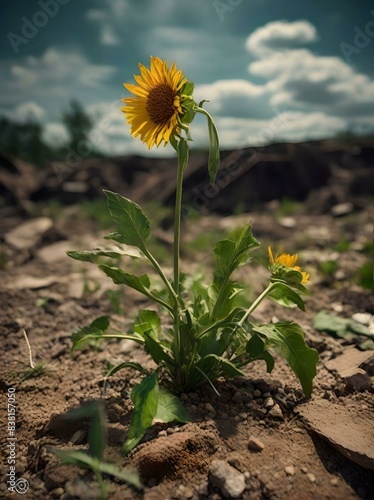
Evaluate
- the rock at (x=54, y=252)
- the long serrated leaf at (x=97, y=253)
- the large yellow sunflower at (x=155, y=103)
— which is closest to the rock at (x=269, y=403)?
the long serrated leaf at (x=97, y=253)

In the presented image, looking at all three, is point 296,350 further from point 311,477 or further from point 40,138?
point 40,138

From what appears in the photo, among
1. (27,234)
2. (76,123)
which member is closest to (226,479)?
(27,234)

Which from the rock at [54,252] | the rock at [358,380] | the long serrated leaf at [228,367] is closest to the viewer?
the long serrated leaf at [228,367]

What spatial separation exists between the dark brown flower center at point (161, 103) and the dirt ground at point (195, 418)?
3.71 ft

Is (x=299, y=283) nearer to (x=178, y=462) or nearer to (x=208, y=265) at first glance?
(x=178, y=462)

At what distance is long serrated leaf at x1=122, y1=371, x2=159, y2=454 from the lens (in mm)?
1350

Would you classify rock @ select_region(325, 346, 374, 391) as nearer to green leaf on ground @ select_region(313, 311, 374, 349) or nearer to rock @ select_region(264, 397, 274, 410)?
green leaf on ground @ select_region(313, 311, 374, 349)

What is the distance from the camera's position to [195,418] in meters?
1.58

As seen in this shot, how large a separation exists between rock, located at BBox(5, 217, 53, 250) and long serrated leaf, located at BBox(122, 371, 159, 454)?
141 inches

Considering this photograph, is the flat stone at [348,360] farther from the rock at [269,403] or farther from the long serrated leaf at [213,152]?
the long serrated leaf at [213,152]

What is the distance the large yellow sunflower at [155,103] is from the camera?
147 centimetres

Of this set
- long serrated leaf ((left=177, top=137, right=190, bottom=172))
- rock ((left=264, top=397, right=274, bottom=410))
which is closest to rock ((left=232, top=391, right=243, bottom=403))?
rock ((left=264, top=397, right=274, bottom=410))

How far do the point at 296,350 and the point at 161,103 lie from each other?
1.10 metres

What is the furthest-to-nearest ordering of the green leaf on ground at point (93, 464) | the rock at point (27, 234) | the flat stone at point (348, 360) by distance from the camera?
the rock at point (27, 234)
the flat stone at point (348, 360)
the green leaf on ground at point (93, 464)
